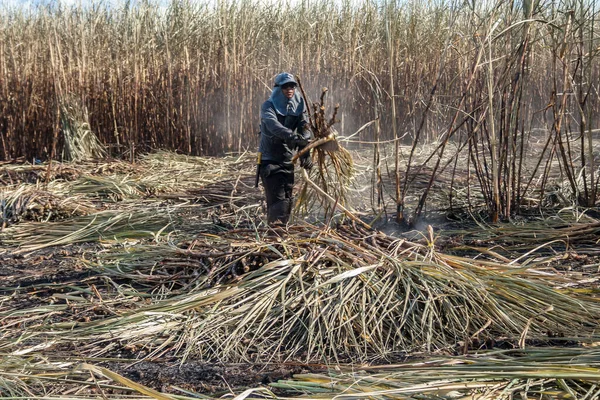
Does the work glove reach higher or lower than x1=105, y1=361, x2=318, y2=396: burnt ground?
higher

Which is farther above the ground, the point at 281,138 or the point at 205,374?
the point at 281,138

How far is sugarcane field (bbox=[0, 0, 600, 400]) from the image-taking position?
8.78ft

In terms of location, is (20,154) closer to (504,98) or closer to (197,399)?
(504,98)

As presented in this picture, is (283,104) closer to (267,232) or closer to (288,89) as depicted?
(288,89)

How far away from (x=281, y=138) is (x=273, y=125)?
0.44ft

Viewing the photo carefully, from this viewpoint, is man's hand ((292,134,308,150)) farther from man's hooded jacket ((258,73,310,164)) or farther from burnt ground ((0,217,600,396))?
burnt ground ((0,217,600,396))

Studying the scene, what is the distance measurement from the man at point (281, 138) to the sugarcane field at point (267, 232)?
0.02 meters

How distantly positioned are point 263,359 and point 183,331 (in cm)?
42

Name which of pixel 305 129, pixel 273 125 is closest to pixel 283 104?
pixel 273 125

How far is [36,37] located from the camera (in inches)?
385

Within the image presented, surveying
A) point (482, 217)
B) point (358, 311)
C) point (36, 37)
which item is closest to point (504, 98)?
point (482, 217)

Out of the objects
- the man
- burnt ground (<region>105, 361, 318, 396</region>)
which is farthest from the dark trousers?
burnt ground (<region>105, 361, 318, 396</region>)

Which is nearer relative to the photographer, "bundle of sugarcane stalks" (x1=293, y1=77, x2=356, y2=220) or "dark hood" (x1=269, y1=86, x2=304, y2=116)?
"bundle of sugarcane stalks" (x1=293, y1=77, x2=356, y2=220)

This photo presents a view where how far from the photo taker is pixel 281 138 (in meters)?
4.92
